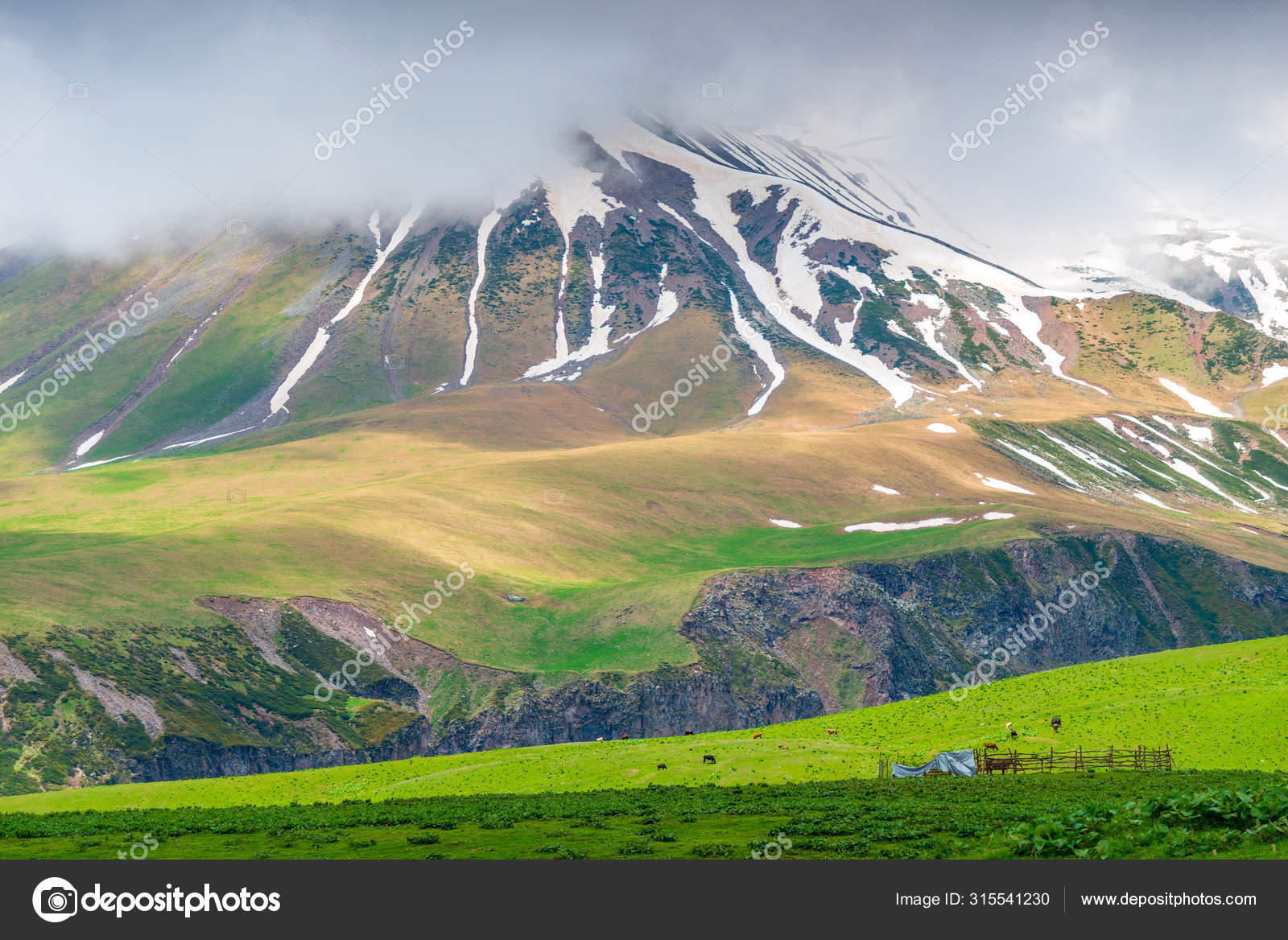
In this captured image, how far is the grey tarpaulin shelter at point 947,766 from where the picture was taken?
176ft

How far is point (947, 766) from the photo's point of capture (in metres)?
54.0

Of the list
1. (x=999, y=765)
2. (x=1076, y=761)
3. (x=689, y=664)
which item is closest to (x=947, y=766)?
(x=999, y=765)

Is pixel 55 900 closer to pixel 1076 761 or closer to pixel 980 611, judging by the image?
pixel 1076 761

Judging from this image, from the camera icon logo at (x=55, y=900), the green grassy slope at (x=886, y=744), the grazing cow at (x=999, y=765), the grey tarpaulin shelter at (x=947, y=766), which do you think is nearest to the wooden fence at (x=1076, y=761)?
the grazing cow at (x=999, y=765)

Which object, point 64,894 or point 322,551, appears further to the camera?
point 322,551

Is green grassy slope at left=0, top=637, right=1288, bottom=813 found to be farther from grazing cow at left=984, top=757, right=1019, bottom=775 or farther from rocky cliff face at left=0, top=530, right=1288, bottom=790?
rocky cliff face at left=0, top=530, right=1288, bottom=790

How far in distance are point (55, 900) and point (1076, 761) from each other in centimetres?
4092

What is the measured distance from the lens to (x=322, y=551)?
455ft

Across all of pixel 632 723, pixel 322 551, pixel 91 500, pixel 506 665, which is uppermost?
pixel 91 500

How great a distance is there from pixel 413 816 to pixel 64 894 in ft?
50.7

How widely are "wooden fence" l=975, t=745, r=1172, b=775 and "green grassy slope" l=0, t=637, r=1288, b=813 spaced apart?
4.90ft

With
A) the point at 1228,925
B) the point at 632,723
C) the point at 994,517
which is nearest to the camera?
the point at 1228,925

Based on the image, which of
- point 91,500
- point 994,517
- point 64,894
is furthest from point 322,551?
point 64,894

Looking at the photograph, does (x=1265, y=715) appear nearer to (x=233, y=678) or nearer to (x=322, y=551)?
(x=233, y=678)
